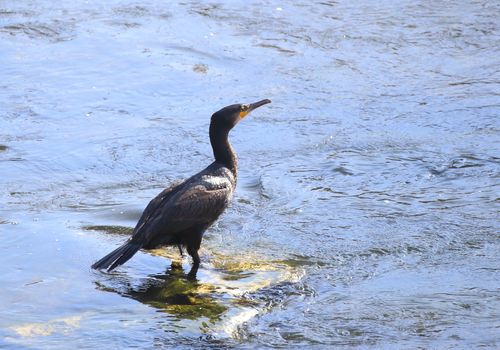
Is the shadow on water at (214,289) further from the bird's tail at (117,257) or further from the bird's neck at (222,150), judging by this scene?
the bird's neck at (222,150)

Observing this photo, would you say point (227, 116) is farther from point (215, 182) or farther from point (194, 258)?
point (194, 258)

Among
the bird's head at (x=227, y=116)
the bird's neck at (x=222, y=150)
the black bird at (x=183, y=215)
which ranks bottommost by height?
the black bird at (x=183, y=215)

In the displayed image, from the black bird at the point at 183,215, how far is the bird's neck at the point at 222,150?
0.35 ft

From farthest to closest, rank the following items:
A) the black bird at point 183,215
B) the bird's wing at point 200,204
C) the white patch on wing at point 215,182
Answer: the white patch on wing at point 215,182
the bird's wing at point 200,204
the black bird at point 183,215

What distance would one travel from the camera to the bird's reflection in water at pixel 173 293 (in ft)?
21.8

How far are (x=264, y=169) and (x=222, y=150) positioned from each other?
126cm

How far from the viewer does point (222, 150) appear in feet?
26.8

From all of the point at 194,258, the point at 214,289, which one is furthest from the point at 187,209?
the point at 214,289

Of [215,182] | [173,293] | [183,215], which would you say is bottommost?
[173,293]

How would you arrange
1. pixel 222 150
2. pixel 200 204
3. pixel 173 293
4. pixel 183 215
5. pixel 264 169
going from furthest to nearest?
pixel 264 169
pixel 222 150
pixel 200 204
pixel 183 215
pixel 173 293

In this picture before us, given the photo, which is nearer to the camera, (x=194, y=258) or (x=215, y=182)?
(x=194, y=258)

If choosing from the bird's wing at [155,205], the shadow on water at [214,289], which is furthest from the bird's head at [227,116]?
the shadow on water at [214,289]

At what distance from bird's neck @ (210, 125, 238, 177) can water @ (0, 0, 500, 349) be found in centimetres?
46

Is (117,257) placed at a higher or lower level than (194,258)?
higher
